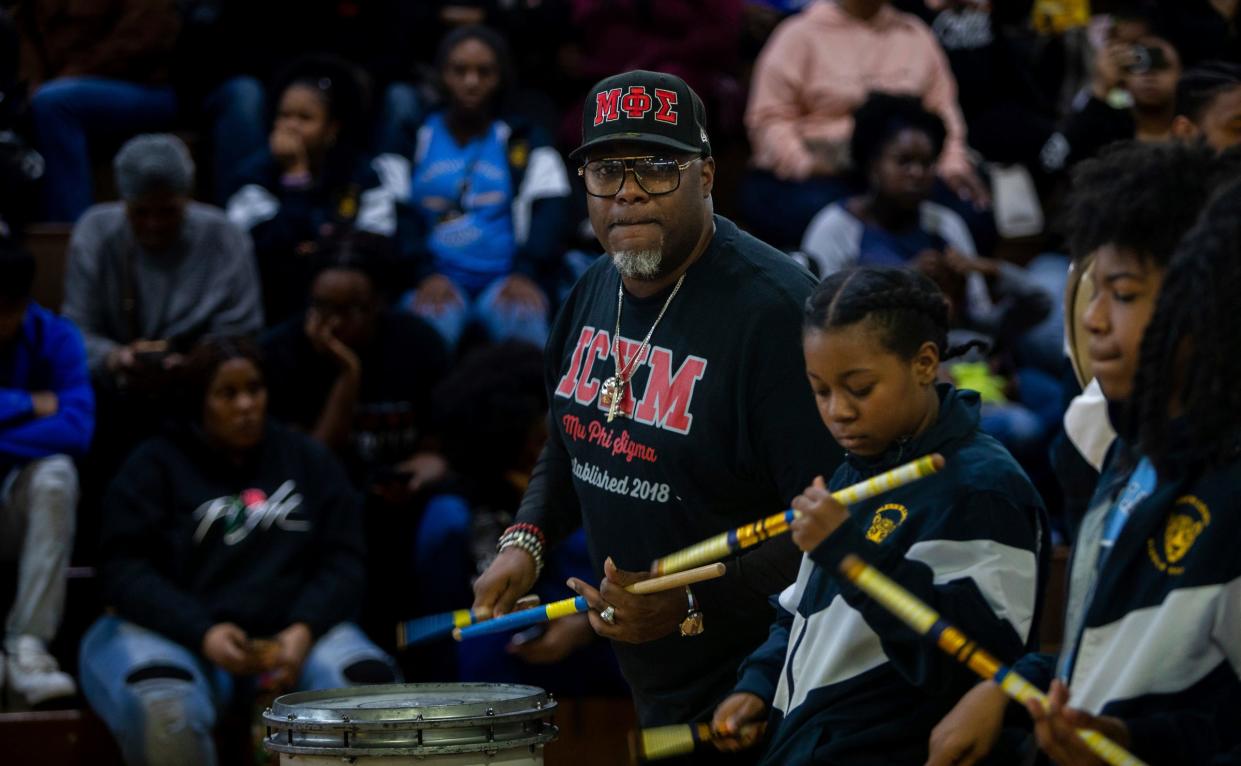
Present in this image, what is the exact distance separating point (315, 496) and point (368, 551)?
490 mm

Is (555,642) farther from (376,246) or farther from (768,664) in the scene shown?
(768,664)

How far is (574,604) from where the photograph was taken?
11.7 feet

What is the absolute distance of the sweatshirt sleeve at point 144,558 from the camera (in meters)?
5.68

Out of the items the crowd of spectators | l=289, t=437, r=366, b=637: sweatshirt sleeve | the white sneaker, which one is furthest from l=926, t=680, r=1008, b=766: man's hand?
the white sneaker

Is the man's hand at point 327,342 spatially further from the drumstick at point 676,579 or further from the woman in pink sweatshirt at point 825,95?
the drumstick at point 676,579

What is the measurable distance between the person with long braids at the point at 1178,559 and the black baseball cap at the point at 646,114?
1407 millimetres

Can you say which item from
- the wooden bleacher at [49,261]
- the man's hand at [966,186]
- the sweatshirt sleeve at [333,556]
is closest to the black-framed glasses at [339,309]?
the sweatshirt sleeve at [333,556]

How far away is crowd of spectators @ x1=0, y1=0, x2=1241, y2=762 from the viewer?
19.3 ft

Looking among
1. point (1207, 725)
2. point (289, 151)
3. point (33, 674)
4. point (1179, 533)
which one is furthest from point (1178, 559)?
point (289, 151)

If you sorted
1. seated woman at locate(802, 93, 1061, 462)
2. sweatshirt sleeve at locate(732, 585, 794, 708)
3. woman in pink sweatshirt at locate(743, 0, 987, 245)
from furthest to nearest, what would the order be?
woman in pink sweatshirt at locate(743, 0, 987, 245) → seated woman at locate(802, 93, 1061, 462) → sweatshirt sleeve at locate(732, 585, 794, 708)

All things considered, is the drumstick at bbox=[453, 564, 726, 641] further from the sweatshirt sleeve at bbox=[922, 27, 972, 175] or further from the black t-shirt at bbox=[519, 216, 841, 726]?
the sweatshirt sleeve at bbox=[922, 27, 972, 175]

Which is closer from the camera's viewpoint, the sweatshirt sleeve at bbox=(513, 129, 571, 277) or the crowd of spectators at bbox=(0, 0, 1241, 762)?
the crowd of spectators at bbox=(0, 0, 1241, 762)

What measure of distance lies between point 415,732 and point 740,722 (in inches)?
24.2

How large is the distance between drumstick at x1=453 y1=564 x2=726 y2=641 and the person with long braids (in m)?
0.81
